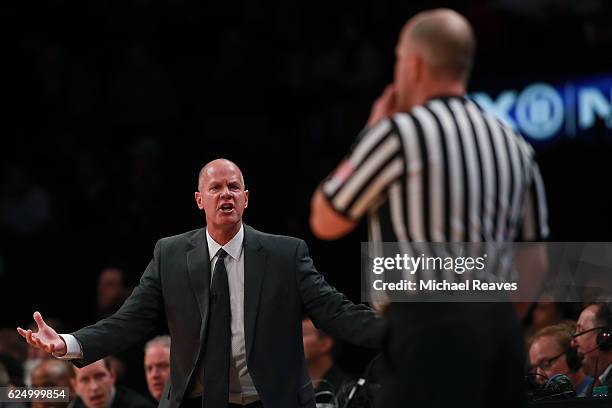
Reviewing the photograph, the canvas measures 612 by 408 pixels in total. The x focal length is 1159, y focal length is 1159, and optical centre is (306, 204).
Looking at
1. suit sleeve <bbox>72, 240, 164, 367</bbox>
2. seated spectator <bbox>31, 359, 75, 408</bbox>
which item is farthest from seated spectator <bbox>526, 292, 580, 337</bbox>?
seated spectator <bbox>31, 359, 75, 408</bbox>

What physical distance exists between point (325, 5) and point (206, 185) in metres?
6.01

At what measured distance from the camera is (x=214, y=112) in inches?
401

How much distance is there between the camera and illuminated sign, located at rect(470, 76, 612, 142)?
781cm

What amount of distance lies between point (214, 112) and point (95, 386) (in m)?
4.62

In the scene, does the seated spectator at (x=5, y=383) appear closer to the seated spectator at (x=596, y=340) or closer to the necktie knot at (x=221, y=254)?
the necktie knot at (x=221, y=254)

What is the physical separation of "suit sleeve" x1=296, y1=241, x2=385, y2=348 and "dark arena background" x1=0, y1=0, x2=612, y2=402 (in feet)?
5.72

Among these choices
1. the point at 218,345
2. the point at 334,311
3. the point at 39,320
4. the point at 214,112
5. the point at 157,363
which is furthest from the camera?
the point at 214,112

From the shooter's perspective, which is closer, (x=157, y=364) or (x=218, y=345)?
(x=218, y=345)

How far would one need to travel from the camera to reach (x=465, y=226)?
3.09 metres

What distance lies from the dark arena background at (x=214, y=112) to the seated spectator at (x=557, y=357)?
155 centimetres

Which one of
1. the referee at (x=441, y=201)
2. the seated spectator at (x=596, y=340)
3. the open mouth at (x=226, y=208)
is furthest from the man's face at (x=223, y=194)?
the referee at (x=441, y=201)

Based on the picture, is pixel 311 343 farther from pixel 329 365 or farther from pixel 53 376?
pixel 53 376

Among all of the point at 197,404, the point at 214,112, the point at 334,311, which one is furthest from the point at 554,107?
the point at 197,404

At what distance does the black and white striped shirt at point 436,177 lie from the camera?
308 centimetres
